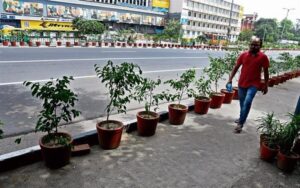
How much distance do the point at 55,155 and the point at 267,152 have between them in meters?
3.10

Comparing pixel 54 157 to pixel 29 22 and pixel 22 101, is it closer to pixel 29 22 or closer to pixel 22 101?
pixel 22 101

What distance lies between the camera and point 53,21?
38938 mm

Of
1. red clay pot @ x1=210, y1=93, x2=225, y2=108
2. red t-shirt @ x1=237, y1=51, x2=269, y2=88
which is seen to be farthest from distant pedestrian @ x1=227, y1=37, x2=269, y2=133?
red clay pot @ x1=210, y1=93, x2=225, y2=108

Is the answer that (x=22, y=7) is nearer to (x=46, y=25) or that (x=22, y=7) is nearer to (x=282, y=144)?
(x=46, y=25)

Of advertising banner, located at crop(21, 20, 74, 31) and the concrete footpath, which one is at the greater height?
advertising banner, located at crop(21, 20, 74, 31)

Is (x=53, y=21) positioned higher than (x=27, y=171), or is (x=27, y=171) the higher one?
(x=53, y=21)

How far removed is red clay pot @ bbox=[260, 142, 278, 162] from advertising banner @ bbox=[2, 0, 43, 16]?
39502 mm

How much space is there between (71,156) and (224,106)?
451cm

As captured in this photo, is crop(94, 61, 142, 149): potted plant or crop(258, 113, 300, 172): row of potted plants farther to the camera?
crop(94, 61, 142, 149): potted plant

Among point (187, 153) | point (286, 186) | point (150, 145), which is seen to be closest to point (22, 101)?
point (150, 145)

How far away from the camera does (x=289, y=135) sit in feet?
11.8

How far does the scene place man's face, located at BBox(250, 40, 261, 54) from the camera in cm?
451

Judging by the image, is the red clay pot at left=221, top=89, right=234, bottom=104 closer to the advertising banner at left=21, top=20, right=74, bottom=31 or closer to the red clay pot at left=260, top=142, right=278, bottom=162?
the red clay pot at left=260, top=142, right=278, bottom=162

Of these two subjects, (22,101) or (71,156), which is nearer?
(71,156)
